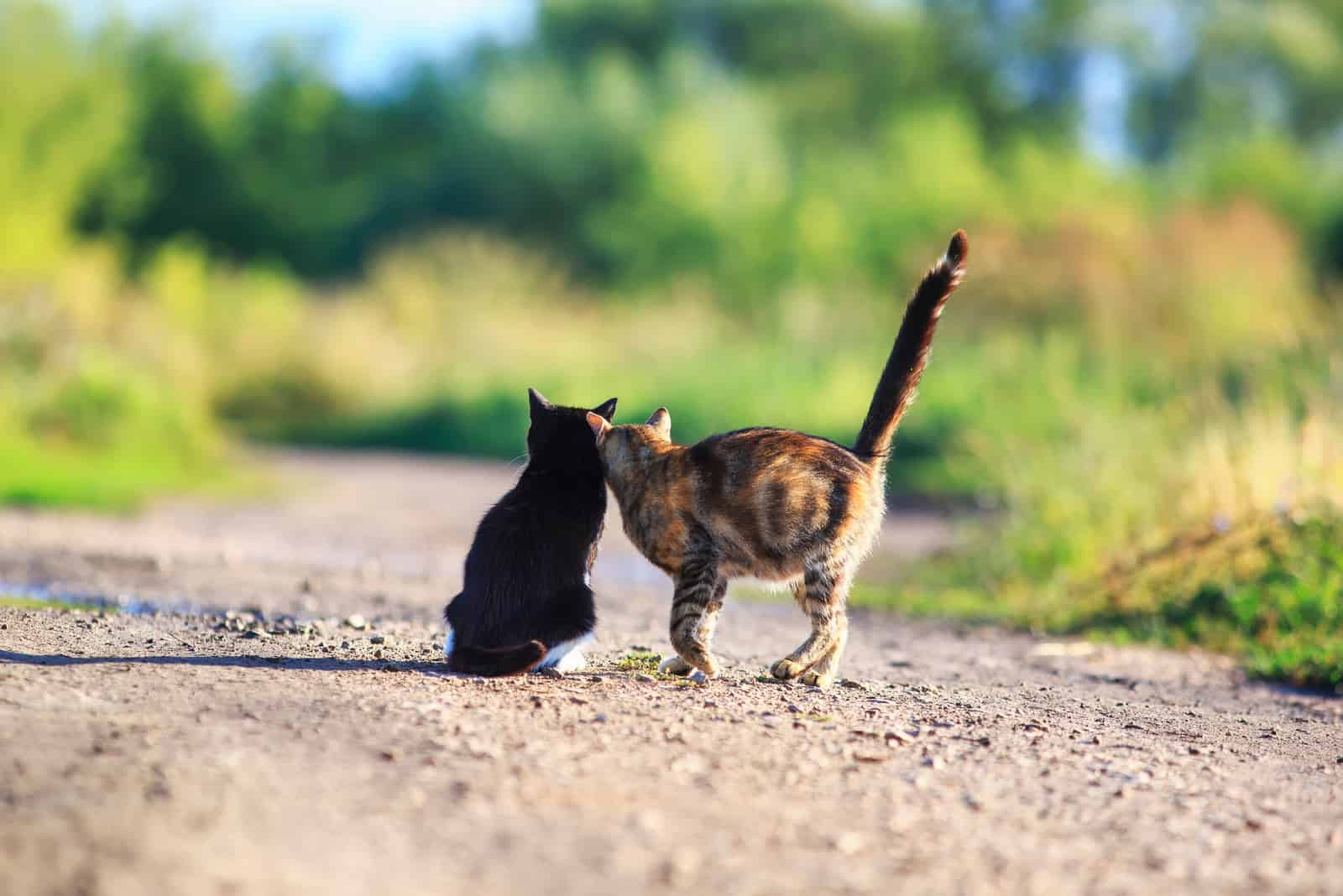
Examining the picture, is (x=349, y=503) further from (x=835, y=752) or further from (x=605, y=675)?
(x=835, y=752)

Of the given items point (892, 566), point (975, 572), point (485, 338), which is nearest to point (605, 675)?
point (975, 572)

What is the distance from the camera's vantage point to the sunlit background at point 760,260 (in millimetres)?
9758

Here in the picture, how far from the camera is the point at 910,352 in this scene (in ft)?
Answer: 17.9

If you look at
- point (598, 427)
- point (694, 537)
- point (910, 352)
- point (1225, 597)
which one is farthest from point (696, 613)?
point (1225, 597)

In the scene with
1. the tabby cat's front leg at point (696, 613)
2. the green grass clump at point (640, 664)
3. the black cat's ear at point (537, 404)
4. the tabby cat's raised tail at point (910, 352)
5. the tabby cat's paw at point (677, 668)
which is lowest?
the green grass clump at point (640, 664)

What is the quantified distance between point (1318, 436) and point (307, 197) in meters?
35.0

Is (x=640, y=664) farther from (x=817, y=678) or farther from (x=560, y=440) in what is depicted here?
(x=560, y=440)

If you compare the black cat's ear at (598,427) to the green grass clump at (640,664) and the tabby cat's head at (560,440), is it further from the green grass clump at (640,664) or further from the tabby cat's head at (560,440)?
the green grass clump at (640,664)

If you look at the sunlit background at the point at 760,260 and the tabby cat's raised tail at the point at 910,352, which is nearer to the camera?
the tabby cat's raised tail at the point at 910,352

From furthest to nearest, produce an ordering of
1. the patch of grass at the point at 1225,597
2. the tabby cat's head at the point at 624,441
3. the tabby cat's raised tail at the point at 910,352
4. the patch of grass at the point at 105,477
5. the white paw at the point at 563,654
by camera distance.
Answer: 1. the patch of grass at the point at 105,477
2. the patch of grass at the point at 1225,597
3. the tabby cat's head at the point at 624,441
4. the tabby cat's raised tail at the point at 910,352
5. the white paw at the point at 563,654

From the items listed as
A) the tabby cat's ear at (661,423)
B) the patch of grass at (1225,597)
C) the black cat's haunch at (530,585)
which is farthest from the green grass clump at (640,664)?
the patch of grass at (1225,597)

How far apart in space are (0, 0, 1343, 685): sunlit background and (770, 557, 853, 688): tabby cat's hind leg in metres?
2.85

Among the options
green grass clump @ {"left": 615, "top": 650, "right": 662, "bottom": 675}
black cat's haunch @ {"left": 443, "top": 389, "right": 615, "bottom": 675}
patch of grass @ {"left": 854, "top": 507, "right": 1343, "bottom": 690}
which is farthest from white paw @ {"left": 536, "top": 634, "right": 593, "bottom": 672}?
patch of grass @ {"left": 854, "top": 507, "right": 1343, "bottom": 690}

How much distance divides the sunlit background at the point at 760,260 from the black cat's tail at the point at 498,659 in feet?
13.0
